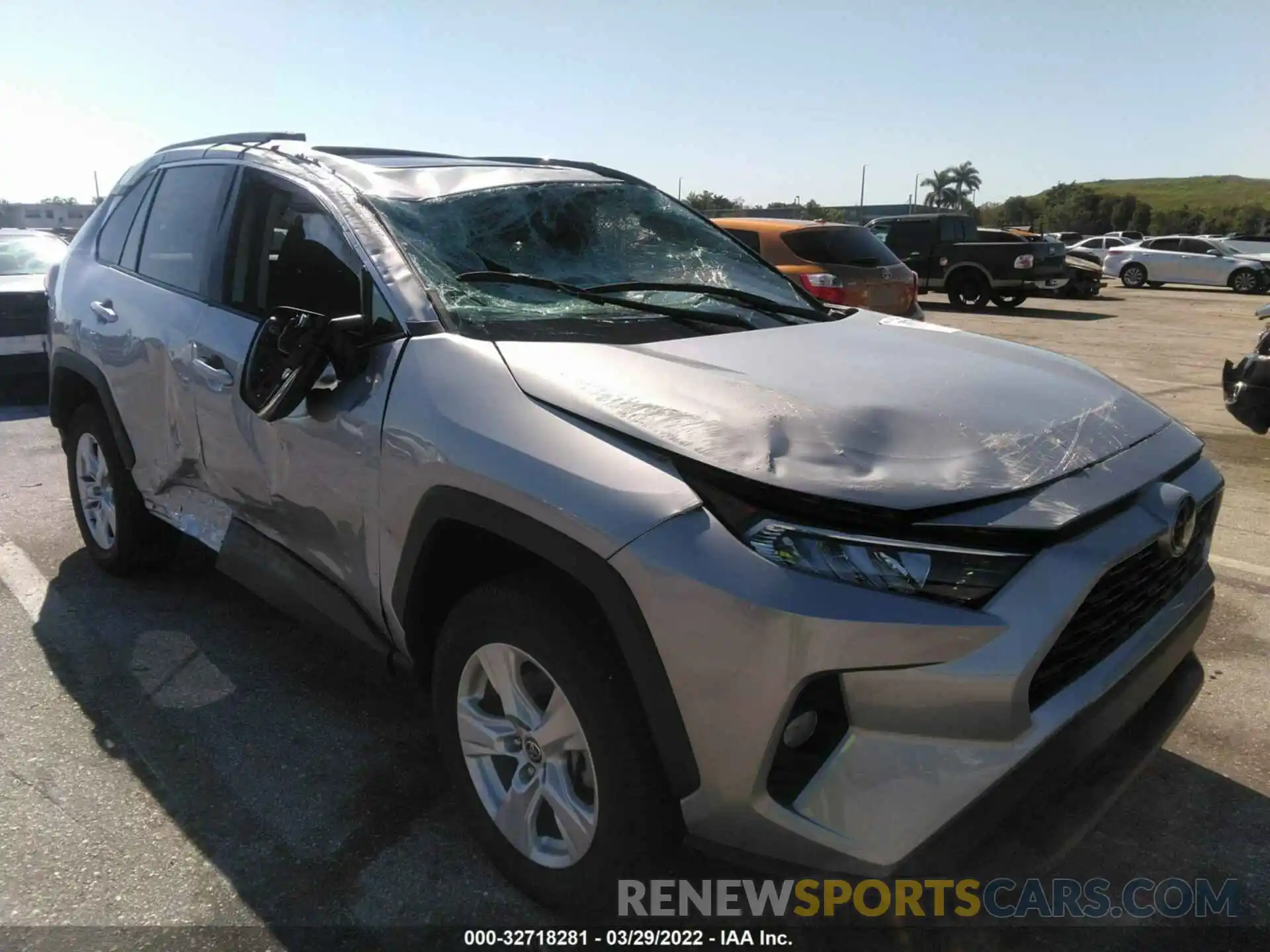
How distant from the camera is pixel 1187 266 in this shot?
1029 inches

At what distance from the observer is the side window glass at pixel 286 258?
9.40 feet

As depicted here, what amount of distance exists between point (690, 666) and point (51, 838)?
1979 millimetres

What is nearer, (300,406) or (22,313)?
(300,406)

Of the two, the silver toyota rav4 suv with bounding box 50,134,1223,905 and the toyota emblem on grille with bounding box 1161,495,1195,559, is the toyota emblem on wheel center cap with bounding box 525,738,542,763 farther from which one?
the toyota emblem on grille with bounding box 1161,495,1195,559

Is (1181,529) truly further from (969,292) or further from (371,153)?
(969,292)

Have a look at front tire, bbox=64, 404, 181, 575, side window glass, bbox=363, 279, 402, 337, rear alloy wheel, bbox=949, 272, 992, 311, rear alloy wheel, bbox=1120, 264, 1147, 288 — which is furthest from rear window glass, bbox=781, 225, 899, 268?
rear alloy wheel, bbox=1120, 264, 1147, 288

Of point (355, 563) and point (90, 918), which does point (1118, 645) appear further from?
point (90, 918)

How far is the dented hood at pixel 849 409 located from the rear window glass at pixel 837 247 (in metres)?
7.88

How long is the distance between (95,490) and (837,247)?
8029mm

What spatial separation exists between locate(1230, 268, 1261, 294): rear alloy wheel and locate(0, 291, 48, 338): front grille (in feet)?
86.3

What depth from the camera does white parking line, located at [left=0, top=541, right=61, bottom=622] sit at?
415cm

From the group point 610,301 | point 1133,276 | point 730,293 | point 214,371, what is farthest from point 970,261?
point 214,371

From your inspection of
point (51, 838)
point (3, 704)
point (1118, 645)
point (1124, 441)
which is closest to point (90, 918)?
point (51, 838)

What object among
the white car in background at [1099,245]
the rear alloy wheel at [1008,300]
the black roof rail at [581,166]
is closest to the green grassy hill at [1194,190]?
the white car in background at [1099,245]
